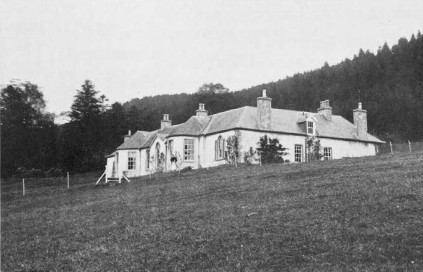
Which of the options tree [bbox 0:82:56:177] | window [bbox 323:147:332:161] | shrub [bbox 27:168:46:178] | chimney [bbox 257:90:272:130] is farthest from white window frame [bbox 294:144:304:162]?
tree [bbox 0:82:56:177]

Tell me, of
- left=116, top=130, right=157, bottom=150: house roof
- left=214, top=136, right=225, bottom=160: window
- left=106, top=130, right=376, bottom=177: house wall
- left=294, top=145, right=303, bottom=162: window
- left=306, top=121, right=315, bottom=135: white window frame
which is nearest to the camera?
left=106, top=130, right=376, bottom=177: house wall

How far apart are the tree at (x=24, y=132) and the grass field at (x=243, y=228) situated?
145 ft

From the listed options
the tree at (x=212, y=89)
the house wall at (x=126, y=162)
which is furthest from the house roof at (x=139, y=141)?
the tree at (x=212, y=89)

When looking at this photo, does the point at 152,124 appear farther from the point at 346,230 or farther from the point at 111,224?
the point at 346,230

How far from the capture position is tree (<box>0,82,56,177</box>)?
67000 mm

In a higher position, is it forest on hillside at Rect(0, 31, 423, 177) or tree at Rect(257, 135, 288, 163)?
forest on hillside at Rect(0, 31, 423, 177)

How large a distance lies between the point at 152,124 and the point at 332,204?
234 ft

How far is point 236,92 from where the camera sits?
13400 centimetres

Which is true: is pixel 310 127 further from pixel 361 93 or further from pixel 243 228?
pixel 361 93

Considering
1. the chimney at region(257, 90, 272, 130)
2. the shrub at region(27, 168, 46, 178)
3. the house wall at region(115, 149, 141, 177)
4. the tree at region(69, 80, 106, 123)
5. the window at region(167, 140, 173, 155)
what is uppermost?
the tree at region(69, 80, 106, 123)

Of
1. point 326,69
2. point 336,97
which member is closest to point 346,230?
point 336,97

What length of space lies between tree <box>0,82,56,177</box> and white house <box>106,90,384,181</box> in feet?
75.1

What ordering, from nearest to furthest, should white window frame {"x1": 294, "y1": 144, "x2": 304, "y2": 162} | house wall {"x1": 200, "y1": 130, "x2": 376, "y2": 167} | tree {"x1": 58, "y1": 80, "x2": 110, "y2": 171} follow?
1. house wall {"x1": 200, "y1": 130, "x2": 376, "y2": 167}
2. white window frame {"x1": 294, "y1": 144, "x2": 304, "y2": 162}
3. tree {"x1": 58, "y1": 80, "x2": 110, "y2": 171}

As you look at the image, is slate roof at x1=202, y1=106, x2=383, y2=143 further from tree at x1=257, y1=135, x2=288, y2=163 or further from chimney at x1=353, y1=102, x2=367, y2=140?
tree at x1=257, y1=135, x2=288, y2=163
